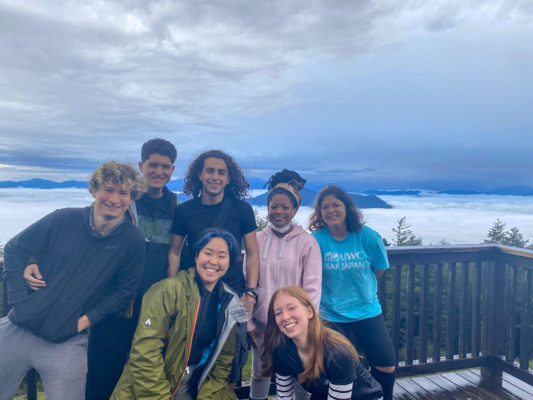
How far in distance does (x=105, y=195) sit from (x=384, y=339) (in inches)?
79.7

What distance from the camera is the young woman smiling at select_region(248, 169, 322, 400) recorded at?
250 cm

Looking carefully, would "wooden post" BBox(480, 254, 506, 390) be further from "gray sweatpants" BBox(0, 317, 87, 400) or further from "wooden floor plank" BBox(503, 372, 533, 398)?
"gray sweatpants" BBox(0, 317, 87, 400)

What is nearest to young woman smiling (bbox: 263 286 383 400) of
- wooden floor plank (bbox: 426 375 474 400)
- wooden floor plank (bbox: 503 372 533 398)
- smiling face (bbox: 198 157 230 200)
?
smiling face (bbox: 198 157 230 200)

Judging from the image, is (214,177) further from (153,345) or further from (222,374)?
(222,374)

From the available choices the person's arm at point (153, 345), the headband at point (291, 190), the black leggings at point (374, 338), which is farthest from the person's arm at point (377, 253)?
the person's arm at point (153, 345)

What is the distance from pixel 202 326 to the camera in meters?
2.23

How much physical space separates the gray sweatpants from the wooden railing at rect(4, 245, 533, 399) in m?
2.35

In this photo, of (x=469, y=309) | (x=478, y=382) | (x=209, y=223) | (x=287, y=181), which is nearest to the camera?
(x=209, y=223)

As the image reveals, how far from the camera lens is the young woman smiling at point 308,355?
2.09 m

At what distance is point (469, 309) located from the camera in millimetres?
3754

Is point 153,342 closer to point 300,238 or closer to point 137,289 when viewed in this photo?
point 137,289

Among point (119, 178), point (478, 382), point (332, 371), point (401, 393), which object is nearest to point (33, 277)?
point (119, 178)

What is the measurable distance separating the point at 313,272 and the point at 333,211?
463mm

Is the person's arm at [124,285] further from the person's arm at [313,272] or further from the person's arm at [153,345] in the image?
the person's arm at [313,272]
